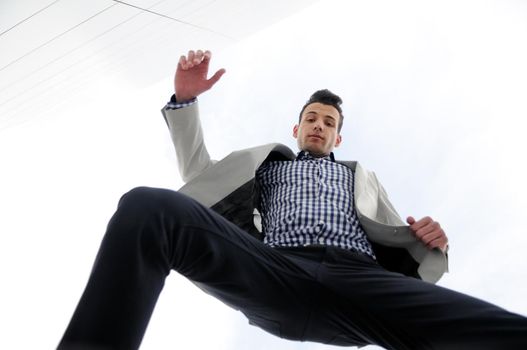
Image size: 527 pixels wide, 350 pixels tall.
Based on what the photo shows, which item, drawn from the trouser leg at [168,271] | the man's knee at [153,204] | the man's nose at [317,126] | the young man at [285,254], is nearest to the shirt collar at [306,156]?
the young man at [285,254]

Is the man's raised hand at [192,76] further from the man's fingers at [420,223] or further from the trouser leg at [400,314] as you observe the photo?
the man's fingers at [420,223]

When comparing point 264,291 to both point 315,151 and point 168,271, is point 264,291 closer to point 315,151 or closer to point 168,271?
point 168,271

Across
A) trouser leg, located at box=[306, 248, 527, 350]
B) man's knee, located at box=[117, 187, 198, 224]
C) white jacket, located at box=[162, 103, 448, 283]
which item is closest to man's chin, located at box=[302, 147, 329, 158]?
white jacket, located at box=[162, 103, 448, 283]

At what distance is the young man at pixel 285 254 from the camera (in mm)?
1272

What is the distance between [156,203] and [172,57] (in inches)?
132

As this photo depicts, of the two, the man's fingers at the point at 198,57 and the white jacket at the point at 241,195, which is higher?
the man's fingers at the point at 198,57

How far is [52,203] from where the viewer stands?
752 centimetres

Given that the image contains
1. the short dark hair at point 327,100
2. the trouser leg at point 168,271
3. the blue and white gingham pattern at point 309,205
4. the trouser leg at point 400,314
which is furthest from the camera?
the short dark hair at point 327,100

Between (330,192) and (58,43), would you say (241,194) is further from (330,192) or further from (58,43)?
(58,43)

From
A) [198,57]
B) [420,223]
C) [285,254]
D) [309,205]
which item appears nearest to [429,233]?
[420,223]

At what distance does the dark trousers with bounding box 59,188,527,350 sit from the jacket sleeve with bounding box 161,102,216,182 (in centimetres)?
50

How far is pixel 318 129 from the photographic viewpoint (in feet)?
8.21

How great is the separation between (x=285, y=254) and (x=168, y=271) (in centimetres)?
49

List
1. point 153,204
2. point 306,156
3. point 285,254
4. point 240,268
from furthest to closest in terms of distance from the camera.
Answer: point 306,156
point 285,254
point 240,268
point 153,204
